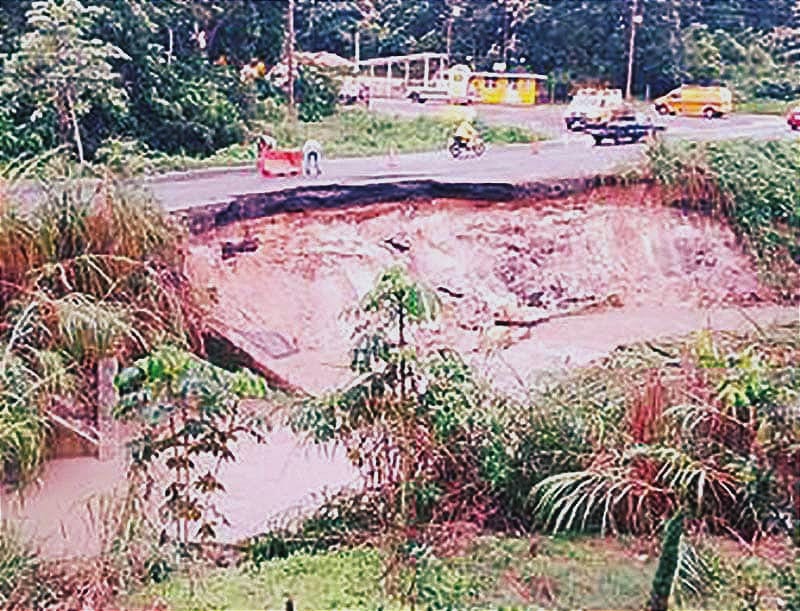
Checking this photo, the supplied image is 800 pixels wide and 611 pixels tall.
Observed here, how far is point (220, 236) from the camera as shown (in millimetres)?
9602

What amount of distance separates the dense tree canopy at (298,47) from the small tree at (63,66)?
0.02 meters

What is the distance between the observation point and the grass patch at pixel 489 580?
4375mm

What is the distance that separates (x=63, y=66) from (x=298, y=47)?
7482 millimetres

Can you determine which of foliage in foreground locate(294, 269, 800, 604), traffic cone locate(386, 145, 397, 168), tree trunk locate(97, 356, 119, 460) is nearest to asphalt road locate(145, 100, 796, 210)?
traffic cone locate(386, 145, 397, 168)

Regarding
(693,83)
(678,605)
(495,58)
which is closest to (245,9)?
(495,58)

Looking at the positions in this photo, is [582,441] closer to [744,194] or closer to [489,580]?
[489,580]

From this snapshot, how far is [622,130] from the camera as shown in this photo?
565 inches

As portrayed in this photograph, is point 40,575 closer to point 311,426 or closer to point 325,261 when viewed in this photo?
point 311,426

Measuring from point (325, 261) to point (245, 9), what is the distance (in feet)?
19.6

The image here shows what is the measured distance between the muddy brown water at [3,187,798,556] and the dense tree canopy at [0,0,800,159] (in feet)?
9.35

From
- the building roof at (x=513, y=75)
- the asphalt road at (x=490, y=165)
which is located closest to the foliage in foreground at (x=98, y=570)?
the asphalt road at (x=490, y=165)

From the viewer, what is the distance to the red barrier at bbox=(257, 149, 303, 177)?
37.4 ft

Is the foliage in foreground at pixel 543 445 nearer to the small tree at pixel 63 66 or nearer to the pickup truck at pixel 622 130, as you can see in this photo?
the small tree at pixel 63 66

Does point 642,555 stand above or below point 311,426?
below
